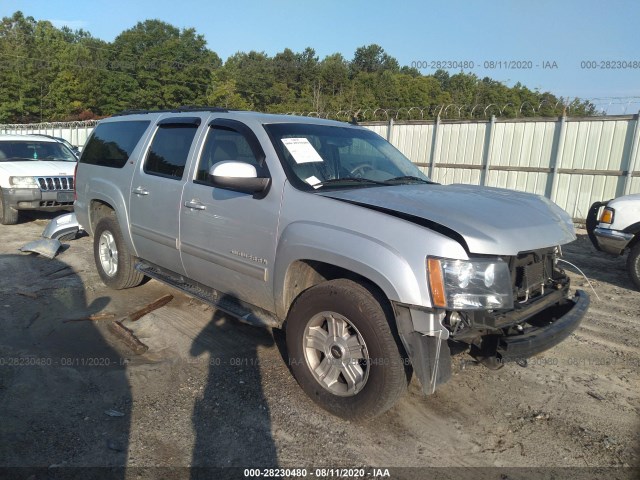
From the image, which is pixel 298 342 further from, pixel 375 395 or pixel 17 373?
pixel 17 373

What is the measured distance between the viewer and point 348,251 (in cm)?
295

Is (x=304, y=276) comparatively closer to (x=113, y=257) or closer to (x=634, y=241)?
(x=113, y=257)

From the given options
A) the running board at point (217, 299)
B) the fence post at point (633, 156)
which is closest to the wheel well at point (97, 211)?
the running board at point (217, 299)

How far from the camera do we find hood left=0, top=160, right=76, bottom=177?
9258 mm

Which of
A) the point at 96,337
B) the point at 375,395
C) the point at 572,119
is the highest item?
the point at 572,119

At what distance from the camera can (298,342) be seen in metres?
3.35

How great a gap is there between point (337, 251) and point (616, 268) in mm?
6140

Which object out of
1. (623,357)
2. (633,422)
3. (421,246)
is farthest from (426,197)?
(623,357)

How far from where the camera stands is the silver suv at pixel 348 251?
273 centimetres

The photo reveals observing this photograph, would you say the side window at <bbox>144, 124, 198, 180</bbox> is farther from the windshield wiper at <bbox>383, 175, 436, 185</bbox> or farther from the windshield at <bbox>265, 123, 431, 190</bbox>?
the windshield wiper at <bbox>383, 175, 436, 185</bbox>

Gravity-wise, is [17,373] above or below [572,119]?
below

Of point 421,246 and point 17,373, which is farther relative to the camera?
point 17,373

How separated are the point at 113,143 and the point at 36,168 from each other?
4987 mm

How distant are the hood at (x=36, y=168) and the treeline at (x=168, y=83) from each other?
3272 cm
